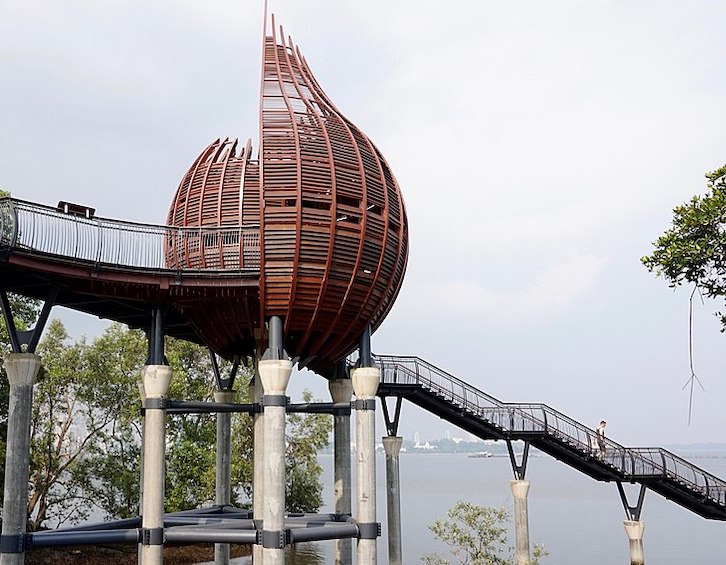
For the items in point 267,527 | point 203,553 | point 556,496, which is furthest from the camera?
point 556,496

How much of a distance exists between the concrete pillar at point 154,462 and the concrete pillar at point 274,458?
2.67 metres

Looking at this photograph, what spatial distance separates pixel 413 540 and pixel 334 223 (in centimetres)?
4896

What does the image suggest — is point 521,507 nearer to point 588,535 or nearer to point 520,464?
point 520,464

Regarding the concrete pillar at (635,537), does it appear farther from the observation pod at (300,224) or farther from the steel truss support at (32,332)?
the steel truss support at (32,332)

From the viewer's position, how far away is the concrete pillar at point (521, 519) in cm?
3238

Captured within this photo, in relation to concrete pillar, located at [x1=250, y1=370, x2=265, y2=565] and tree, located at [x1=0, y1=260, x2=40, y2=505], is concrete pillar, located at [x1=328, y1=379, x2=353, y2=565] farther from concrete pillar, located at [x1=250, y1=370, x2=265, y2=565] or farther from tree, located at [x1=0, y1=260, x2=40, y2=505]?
tree, located at [x1=0, y1=260, x2=40, y2=505]

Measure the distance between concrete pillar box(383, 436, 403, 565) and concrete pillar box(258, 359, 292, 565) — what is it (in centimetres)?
1226

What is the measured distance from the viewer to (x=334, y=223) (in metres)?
21.7

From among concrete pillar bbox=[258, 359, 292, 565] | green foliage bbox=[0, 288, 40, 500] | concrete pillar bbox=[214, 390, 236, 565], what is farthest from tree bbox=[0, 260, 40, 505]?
concrete pillar bbox=[258, 359, 292, 565]

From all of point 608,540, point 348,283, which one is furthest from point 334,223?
point 608,540

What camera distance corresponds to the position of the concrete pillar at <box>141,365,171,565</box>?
20781 mm

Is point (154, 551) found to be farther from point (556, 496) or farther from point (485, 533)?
point (556, 496)

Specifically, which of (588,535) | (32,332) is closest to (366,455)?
(32,332)

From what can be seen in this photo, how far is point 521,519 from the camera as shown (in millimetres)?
32844
